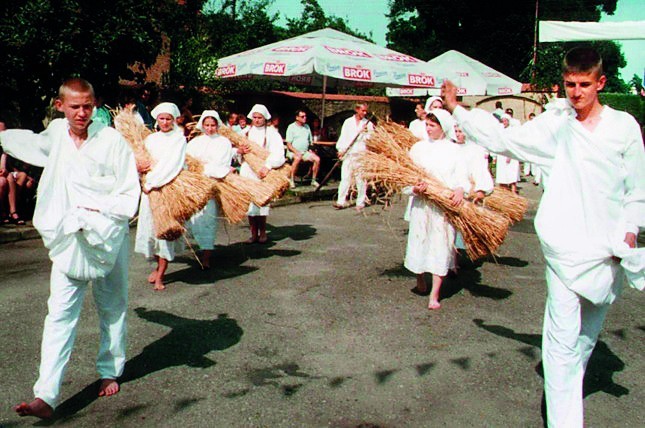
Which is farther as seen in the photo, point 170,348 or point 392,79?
point 392,79

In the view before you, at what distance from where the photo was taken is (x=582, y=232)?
360 cm

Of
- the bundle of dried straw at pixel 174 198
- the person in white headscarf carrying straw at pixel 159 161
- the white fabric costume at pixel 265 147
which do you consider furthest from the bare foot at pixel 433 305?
the white fabric costume at pixel 265 147

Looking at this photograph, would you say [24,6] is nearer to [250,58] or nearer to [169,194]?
[169,194]

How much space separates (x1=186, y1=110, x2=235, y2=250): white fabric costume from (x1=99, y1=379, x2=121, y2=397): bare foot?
125 inches

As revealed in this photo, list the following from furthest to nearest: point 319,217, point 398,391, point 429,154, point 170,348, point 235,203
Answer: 1. point 319,217
2. point 235,203
3. point 429,154
4. point 170,348
5. point 398,391

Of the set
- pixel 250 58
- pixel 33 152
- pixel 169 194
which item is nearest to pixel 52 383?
pixel 33 152

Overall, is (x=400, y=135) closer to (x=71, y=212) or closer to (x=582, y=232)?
(x=582, y=232)

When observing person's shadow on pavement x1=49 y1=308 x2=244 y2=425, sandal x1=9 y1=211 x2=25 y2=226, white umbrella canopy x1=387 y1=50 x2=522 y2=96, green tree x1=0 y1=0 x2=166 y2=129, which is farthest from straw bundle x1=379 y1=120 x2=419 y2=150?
white umbrella canopy x1=387 y1=50 x2=522 y2=96

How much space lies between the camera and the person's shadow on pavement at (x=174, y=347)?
4246 millimetres

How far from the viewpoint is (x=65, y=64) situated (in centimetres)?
985

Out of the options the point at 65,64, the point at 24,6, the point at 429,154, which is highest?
the point at 24,6

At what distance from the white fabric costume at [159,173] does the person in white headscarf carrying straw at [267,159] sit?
2129 millimetres

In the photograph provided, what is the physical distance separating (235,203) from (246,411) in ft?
12.3

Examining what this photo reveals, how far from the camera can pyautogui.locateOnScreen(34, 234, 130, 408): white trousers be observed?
3881mm
